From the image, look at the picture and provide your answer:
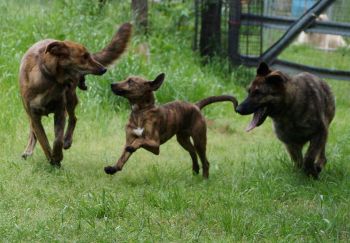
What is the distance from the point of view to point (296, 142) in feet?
26.1

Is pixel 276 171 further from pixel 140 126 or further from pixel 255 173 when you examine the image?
pixel 140 126

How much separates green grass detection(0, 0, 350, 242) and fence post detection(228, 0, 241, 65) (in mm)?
1109

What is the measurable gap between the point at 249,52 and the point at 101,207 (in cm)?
829

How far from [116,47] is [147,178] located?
5.53 ft

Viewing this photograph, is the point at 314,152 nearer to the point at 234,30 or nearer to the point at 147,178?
the point at 147,178

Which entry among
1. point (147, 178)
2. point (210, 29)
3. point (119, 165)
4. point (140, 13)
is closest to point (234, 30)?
point (210, 29)

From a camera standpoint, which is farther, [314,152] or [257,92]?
[314,152]

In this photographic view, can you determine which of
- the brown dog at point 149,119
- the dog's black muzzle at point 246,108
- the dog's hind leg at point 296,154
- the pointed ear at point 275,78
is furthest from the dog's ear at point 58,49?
the dog's hind leg at point 296,154

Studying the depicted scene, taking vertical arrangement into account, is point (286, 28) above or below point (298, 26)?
below

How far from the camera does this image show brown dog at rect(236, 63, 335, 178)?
7.49 metres

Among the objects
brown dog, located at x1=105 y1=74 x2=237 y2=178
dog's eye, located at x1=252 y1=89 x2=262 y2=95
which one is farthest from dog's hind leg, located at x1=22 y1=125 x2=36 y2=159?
dog's eye, located at x1=252 y1=89 x2=262 y2=95

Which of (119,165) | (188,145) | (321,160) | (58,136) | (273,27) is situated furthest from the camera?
(273,27)

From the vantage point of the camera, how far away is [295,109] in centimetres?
769

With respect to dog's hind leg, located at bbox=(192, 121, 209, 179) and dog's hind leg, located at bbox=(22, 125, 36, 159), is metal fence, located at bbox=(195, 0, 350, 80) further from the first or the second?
dog's hind leg, located at bbox=(22, 125, 36, 159)
